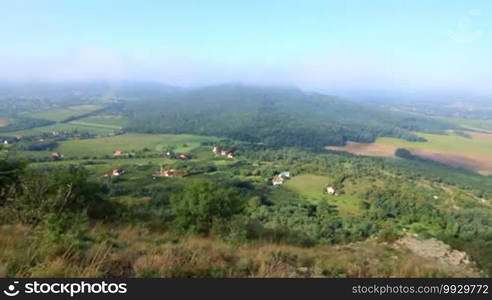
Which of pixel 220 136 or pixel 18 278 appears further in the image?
pixel 220 136

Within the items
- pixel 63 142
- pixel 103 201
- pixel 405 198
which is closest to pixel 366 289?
pixel 103 201

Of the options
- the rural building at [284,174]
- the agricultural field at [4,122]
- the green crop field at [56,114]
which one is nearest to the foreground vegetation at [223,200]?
the rural building at [284,174]

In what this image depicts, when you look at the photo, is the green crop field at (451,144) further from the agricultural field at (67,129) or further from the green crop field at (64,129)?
the green crop field at (64,129)

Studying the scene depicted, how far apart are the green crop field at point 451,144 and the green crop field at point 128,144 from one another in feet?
161

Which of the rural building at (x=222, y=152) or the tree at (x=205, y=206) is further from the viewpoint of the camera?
the rural building at (x=222, y=152)

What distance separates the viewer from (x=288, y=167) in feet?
164

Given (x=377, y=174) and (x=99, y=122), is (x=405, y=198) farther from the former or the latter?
(x=99, y=122)

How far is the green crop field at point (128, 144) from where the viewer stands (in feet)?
165

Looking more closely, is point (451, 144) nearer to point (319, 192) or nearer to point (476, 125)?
point (476, 125)

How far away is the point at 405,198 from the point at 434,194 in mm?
5409

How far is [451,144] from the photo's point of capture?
73.2 m

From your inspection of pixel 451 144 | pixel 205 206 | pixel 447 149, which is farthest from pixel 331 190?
pixel 451 144

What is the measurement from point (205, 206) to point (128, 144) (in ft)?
181

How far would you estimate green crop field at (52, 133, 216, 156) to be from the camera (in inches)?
1984
